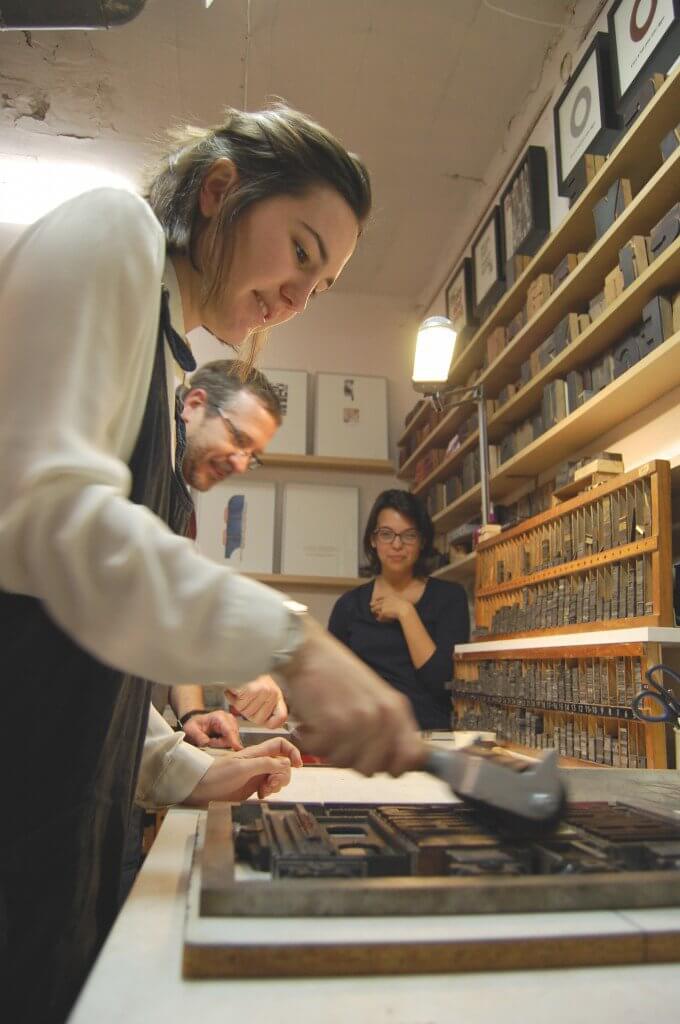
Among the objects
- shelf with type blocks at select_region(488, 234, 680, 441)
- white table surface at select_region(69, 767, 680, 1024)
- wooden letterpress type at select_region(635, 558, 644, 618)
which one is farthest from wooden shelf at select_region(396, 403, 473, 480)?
white table surface at select_region(69, 767, 680, 1024)

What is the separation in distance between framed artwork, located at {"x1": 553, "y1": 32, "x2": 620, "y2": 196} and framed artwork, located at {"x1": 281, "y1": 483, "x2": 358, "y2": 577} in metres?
2.38

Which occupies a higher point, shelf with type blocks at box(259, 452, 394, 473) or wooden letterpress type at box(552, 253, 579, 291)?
wooden letterpress type at box(552, 253, 579, 291)

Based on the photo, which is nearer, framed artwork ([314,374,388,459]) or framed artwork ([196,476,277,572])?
framed artwork ([196,476,277,572])

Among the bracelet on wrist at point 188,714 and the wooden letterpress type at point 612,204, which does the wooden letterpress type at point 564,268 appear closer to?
the wooden letterpress type at point 612,204

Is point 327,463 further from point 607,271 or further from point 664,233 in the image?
point 664,233

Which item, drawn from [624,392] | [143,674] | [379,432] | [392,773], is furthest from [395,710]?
[379,432]

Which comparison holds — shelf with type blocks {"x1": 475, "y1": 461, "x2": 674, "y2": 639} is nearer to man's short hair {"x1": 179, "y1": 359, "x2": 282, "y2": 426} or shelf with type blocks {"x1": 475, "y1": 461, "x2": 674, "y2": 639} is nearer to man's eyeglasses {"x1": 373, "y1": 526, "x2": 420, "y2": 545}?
man's eyeglasses {"x1": 373, "y1": 526, "x2": 420, "y2": 545}

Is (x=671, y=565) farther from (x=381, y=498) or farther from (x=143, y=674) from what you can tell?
(x=381, y=498)

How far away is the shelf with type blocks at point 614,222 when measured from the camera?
179 centimetres

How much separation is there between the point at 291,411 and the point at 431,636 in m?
2.06

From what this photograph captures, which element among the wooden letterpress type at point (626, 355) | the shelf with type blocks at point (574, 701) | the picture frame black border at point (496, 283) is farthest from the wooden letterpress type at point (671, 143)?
the picture frame black border at point (496, 283)

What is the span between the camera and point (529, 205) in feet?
9.14

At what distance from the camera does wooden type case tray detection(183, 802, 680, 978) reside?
0.46 meters

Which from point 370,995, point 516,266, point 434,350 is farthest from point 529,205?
point 370,995
